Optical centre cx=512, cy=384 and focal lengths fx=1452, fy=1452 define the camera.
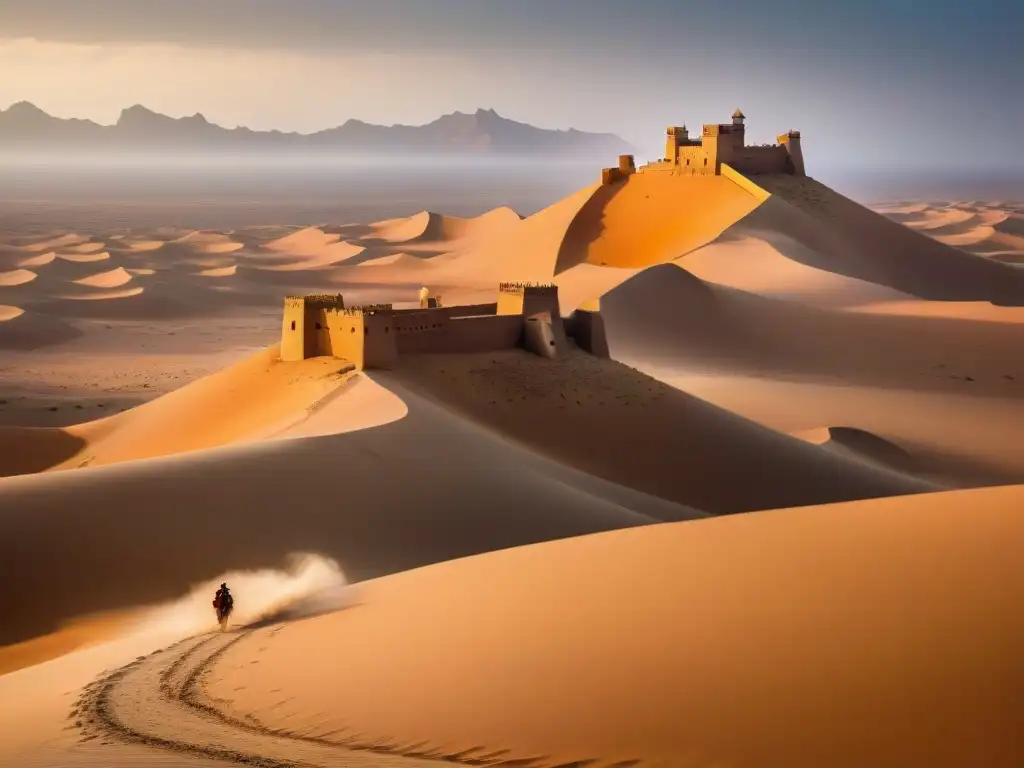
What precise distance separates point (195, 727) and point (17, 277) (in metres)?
64.2

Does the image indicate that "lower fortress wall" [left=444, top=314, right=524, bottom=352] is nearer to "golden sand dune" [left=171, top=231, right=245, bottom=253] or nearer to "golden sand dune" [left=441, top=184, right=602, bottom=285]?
"golden sand dune" [left=441, top=184, right=602, bottom=285]

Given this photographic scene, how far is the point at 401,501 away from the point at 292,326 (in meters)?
8.71

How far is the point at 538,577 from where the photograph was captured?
11984 mm

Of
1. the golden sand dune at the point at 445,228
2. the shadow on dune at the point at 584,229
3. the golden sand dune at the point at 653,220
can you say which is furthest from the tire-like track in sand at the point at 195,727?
the golden sand dune at the point at 445,228

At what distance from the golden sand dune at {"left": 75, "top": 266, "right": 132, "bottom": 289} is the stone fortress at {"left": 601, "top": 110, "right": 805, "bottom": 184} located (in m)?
23.1

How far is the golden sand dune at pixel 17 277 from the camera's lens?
2675 inches

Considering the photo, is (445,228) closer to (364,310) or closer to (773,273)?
(773,273)

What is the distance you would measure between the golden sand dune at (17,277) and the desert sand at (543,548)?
2234 cm

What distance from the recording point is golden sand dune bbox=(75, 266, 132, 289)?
221ft

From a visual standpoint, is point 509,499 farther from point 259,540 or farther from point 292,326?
point 292,326

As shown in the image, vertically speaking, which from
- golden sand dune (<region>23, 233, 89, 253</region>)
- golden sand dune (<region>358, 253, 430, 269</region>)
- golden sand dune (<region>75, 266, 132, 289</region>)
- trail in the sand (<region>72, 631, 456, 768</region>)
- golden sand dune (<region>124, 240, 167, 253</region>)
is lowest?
golden sand dune (<region>23, 233, 89, 253</region>)

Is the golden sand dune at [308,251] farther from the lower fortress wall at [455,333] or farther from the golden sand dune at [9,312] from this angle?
the lower fortress wall at [455,333]

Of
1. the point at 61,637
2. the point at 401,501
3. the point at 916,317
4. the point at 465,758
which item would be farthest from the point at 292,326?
the point at 916,317

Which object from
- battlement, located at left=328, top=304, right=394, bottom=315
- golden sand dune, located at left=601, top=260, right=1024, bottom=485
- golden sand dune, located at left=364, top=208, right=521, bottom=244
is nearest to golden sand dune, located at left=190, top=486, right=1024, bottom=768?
battlement, located at left=328, top=304, right=394, bottom=315
